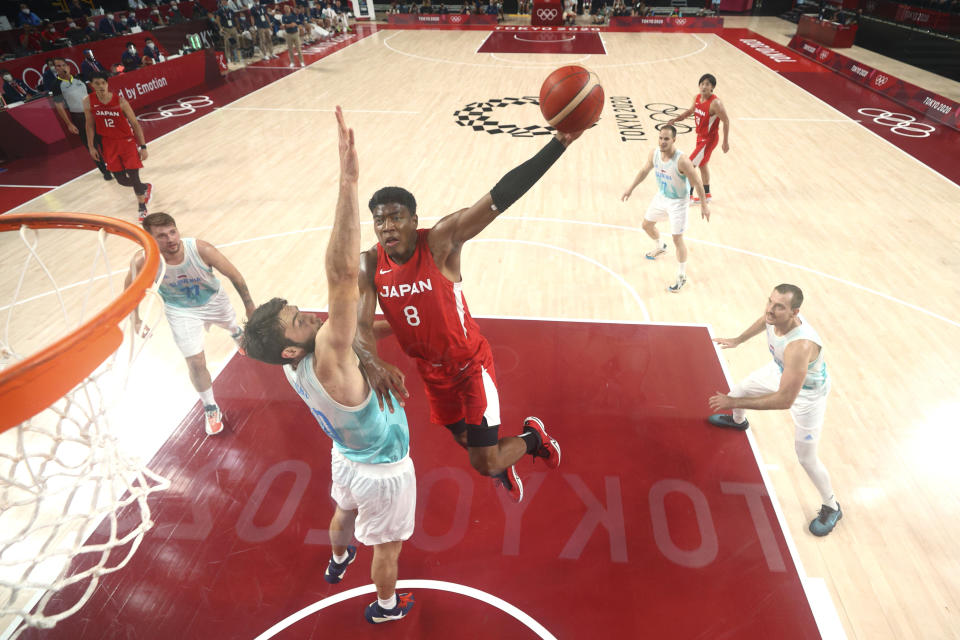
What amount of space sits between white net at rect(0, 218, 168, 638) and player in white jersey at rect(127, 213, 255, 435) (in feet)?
1.29

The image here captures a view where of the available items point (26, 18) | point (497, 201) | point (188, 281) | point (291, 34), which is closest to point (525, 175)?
point (497, 201)

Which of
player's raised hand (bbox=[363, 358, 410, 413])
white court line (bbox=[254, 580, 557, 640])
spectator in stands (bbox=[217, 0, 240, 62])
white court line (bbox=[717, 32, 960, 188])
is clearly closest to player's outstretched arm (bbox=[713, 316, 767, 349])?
white court line (bbox=[254, 580, 557, 640])

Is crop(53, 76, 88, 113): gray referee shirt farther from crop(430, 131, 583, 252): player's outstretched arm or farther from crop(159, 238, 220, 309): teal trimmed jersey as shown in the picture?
crop(430, 131, 583, 252): player's outstretched arm

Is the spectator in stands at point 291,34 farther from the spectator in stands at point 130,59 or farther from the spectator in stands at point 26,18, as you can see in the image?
the spectator in stands at point 26,18

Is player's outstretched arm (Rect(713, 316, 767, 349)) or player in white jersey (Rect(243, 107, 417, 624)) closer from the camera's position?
player in white jersey (Rect(243, 107, 417, 624))

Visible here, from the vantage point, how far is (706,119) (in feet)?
22.7

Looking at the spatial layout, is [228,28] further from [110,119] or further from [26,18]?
[110,119]

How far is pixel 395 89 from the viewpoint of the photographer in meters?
13.2

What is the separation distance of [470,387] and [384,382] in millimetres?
686

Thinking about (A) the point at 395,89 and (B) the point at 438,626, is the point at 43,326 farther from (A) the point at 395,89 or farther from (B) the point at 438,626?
(A) the point at 395,89

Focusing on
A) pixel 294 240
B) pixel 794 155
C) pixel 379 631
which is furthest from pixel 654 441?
pixel 794 155

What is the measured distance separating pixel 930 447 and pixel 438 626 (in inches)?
145

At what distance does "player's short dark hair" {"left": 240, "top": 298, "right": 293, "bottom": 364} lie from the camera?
217 centimetres

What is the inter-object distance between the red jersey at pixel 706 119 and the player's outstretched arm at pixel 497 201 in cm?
497
